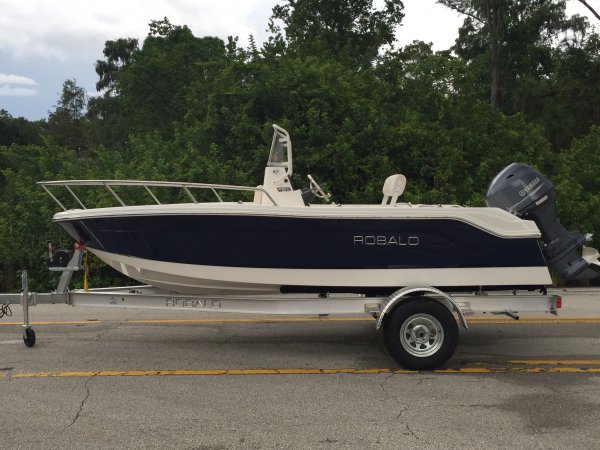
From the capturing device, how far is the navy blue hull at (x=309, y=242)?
5828 mm

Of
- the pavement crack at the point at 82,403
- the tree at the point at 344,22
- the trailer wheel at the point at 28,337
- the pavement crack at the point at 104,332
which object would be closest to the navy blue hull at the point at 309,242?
the pavement crack at the point at 82,403

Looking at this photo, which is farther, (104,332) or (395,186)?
(104,332)

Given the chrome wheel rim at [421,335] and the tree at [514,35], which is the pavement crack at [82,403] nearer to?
the chrome wheel rim at [421,335]

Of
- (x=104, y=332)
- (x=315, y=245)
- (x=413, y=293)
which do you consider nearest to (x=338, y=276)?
(x=315, y=245)

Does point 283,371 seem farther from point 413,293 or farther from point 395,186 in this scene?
point 395,186

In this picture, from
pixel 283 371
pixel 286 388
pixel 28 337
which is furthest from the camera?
pixel 28 337

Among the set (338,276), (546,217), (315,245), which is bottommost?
(338,276)

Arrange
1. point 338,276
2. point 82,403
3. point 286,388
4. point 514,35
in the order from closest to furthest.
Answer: point 82,403 → point 286,388 → point 338,276 → point 514,35

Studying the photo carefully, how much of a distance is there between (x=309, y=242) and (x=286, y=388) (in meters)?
1.33

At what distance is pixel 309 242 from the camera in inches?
231

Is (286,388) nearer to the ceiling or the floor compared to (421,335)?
nearer to the floor

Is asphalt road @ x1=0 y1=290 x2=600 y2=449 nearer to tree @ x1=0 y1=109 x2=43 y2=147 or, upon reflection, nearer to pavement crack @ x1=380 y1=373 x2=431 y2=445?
pavement crack @ x1=380 y1=373 x2=431 y2=445

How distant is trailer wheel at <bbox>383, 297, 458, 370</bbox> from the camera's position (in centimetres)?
578

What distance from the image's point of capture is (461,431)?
4359mm
